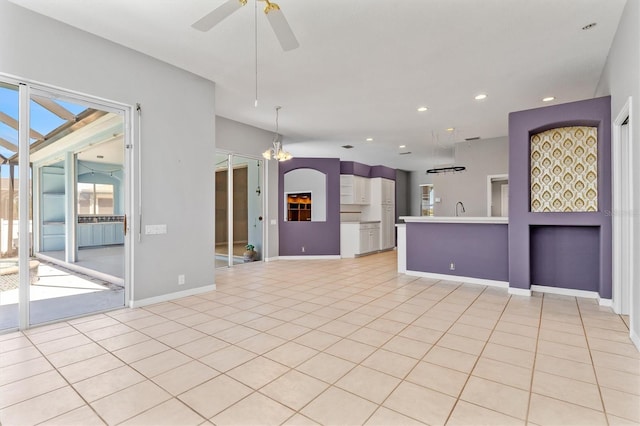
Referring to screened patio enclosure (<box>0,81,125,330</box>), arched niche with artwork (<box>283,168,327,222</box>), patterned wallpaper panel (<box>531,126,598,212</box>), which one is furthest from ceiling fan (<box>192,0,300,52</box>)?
arched niche with artwork (<box>283,168,327,222</box>)

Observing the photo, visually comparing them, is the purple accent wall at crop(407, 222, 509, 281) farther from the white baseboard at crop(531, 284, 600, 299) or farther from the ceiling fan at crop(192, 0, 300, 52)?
the ceiling fan at crop(192, 0, 300, 52)

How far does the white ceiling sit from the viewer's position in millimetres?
3072

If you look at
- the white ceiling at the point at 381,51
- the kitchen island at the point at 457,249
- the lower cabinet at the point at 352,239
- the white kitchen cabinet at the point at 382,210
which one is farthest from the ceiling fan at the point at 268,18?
the white kitchen cabinet at the point at 382,210

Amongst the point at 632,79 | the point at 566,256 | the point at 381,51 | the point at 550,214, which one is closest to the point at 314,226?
the point at 381,51

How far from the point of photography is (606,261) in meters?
3.92

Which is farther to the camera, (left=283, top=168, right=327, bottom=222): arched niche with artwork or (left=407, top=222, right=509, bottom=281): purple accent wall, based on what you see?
(left=283, top=168, right=327, bottom=222): arched niche with artwork

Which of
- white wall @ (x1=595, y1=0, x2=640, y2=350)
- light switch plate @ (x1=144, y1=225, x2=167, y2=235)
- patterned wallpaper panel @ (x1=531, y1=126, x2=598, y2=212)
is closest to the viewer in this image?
white wall @ (x1=595, y1=0, x2=640, y2=350)

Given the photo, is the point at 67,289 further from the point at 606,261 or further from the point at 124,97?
the point at 606,261

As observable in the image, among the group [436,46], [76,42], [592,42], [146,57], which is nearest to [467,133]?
[592,42]

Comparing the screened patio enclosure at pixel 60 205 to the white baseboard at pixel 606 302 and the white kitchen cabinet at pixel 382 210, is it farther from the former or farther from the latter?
the white kitchen cabinet at pixel 382 210

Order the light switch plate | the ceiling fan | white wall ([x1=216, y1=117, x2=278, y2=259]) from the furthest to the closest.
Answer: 1. white wall ([x1=216, y1=117, x2=278, y2=259])
2. the light switch plate
3. the ceiling fan

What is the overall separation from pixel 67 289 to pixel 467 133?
Answer: 28.2 feet

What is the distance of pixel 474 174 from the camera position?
8211mm

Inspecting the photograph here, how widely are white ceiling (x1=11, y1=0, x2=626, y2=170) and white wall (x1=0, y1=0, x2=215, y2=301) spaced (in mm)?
202
